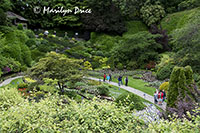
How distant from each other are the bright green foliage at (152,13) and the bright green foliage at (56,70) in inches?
1013

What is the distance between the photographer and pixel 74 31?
122ft

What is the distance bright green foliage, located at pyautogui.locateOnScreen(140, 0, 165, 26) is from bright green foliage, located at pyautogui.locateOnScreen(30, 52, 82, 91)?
25.7m

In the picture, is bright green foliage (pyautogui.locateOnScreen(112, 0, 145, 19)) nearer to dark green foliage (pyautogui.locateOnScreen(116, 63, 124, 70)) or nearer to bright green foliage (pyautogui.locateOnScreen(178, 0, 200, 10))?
bright green foliage (pyautogui.locateOnScreen(178, 0, 200, 10))

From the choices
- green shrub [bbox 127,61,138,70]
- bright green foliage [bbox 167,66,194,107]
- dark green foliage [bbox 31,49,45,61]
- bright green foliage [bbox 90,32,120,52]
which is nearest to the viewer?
bright green foliage [bbox 167,66,194,107]

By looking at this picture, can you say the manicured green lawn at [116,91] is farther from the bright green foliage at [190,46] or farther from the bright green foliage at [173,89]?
the bright green foliage at [190,46]

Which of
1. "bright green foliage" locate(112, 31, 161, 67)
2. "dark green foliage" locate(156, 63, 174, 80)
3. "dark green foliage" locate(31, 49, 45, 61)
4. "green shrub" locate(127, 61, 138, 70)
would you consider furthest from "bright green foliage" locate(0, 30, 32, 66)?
"dark green foliage" locate(156, 63, 174, 80)

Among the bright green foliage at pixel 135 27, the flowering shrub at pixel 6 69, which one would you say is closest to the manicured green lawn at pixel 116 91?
the flowering shrub at pixel 6 69

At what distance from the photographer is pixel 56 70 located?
423 inches

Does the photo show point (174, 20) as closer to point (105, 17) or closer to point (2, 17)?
point (105, 17)

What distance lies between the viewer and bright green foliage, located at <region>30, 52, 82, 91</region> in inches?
413

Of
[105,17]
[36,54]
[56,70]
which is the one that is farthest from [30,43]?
[56,70]

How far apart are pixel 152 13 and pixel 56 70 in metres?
27.8

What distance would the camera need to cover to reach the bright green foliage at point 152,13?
32469mm

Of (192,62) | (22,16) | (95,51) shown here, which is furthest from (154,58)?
(22,16)
